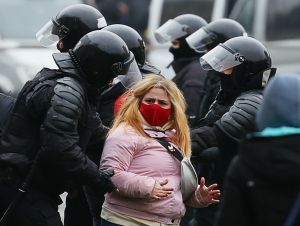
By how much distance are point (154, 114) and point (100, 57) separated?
463 mm

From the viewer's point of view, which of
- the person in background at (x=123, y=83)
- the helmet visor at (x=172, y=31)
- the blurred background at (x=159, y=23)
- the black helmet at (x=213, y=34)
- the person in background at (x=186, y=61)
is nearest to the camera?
the person in background at (x=123, y=83)

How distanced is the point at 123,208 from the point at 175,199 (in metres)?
0.28

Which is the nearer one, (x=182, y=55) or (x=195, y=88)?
(x=195, y=88)

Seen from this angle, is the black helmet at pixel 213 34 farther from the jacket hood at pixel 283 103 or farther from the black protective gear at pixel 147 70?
the jacket hood at pixel 283 103

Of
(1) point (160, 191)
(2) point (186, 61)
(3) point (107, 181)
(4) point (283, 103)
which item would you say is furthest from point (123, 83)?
(4) point (283, 103)

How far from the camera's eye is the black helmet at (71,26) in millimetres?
7523

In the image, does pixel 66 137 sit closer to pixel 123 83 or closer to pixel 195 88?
pixel 123 83

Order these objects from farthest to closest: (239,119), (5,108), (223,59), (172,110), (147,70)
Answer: (147,70), (223,59), (239,119), (5,108), (172,110)

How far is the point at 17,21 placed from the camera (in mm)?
14438

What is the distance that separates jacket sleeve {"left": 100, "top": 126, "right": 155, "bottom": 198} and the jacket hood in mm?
1545

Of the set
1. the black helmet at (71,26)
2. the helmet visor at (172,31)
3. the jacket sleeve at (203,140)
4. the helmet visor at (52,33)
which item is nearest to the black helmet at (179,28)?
the helmet visor at (172,31)

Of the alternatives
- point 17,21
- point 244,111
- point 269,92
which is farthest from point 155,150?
point 17,21

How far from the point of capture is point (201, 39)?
8977 millimetres

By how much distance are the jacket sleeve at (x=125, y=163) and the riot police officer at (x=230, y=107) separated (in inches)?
34.8
